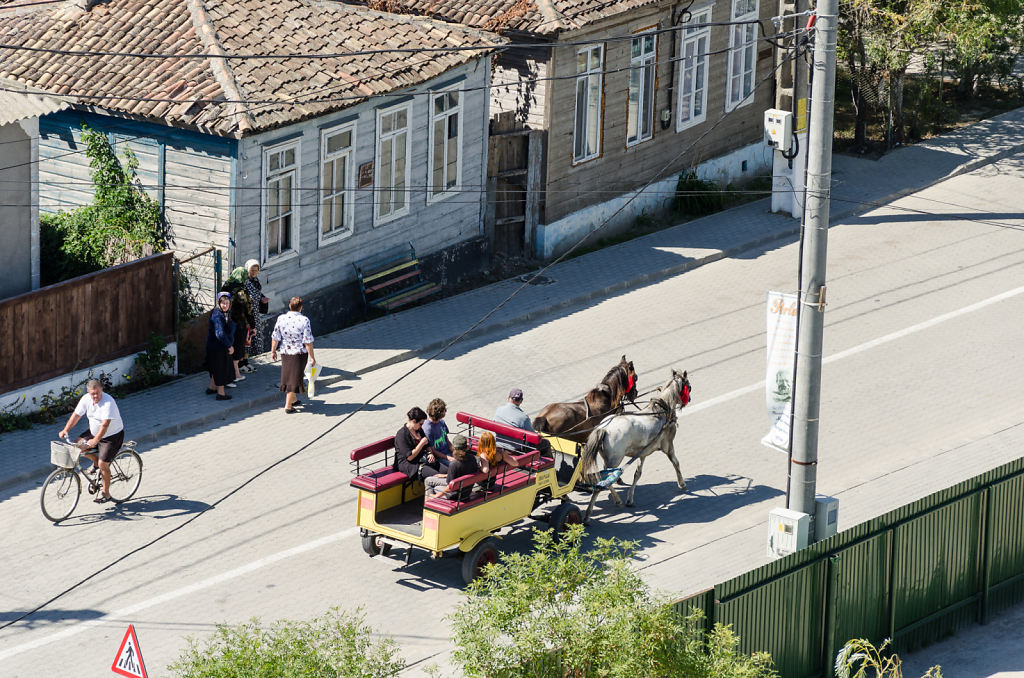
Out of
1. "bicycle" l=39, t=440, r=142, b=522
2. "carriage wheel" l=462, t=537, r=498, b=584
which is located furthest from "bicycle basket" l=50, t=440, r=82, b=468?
"carriage wheel" l=462, t=537, r=498, b=584

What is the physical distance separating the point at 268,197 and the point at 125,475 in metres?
5.60

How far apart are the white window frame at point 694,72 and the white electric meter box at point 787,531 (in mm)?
15545

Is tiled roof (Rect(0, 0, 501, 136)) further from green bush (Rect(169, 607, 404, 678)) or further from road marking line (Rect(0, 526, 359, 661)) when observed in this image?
green bush (Rect(169, 607, 404, 678))

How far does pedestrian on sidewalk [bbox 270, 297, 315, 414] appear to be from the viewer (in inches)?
813

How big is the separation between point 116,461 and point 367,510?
11.3 feet

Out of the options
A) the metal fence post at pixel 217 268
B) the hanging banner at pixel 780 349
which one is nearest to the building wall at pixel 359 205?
the metal fence post at pixel 217 268

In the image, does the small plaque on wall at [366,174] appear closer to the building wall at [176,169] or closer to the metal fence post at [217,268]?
the building wall at [176,169]

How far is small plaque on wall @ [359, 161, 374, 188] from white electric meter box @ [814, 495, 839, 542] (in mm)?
10511

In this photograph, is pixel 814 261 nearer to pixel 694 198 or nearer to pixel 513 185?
pixel 513 185

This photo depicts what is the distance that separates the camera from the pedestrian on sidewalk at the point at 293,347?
813 inches

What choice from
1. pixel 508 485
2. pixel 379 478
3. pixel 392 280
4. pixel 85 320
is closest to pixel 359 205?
pixel 392 280

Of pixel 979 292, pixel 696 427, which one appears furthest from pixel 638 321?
pixel 979 292

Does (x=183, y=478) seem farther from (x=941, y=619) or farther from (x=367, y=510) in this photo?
(x=941, y=619)

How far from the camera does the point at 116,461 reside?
18.0 metres
